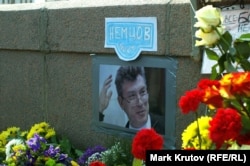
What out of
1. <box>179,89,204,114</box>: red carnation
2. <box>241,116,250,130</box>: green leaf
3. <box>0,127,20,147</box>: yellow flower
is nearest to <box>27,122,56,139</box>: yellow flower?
<box>0,127,20,147</box>: yellow flower

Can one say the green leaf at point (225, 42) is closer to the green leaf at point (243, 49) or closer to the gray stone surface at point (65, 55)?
the green leaf at point (243, 49)

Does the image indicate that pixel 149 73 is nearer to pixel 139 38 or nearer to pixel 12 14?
pixel 139 38

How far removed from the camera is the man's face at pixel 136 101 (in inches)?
168

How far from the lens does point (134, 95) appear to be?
4328mm

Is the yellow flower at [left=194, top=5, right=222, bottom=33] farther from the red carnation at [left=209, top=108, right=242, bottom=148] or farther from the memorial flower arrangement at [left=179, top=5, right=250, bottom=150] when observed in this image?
the red carnation at [left=209, top=108, right=242, bottom=148]

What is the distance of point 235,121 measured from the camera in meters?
1.33

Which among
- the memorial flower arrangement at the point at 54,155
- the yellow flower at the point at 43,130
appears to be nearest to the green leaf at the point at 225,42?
the memorial flower arrangement at the point at 54,155

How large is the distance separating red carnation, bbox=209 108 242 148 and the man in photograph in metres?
2.76

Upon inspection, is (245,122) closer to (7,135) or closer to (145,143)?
(145,143)

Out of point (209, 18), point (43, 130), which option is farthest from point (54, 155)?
point (209, 18)

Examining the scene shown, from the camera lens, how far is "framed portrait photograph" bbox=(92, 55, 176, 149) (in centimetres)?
405

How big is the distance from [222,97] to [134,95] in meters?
2.90

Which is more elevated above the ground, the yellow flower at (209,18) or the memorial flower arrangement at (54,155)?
the yellow flower at (209,18)

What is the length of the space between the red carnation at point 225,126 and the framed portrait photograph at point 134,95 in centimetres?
264
